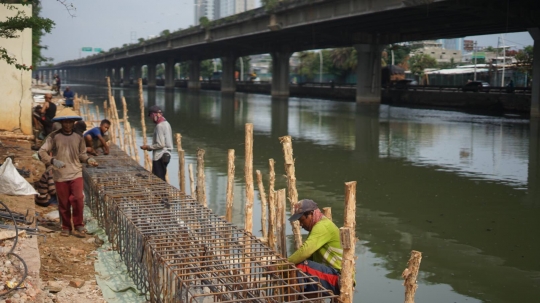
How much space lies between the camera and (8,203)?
32.5ft

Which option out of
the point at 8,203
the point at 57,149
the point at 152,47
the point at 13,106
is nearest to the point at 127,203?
the point at 57,149

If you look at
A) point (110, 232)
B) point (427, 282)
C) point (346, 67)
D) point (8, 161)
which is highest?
point (346, 67)

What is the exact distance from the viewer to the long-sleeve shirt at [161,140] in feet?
38.2

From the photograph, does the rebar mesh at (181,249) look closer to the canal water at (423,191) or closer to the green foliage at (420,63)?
the canal water at (423,191)

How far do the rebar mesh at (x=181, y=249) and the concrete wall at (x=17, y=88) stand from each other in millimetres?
7761

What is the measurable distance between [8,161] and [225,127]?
20139 millimetres

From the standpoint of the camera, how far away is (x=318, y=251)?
6.43m

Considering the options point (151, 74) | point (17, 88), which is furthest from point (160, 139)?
point (151, 74)

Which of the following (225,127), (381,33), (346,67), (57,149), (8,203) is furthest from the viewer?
(346,67)

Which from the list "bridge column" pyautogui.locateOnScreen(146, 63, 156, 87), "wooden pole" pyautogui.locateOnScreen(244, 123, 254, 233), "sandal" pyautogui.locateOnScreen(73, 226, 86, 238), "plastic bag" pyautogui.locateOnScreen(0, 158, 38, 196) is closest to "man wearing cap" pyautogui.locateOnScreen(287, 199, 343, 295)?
"wooden pole" pyautogui.locateOnScreen(244, 123, 254, 233)

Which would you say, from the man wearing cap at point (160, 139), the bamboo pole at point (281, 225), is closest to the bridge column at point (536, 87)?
the man wearing cap at point (160, 139)

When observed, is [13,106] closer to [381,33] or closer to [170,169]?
[170,169]

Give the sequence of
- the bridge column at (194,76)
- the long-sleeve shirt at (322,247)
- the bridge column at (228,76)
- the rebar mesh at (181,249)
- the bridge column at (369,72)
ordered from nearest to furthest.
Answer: the rebar mesh at (181,249) < the long-sleeve shirt at (322,247) < the bridge column at (369,72) < the bridge column at (228,76) < the bridge column at (194,76)

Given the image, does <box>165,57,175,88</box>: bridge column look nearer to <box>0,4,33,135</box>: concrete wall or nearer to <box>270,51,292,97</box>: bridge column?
<box>270,51,292,97</box>: bridge column
